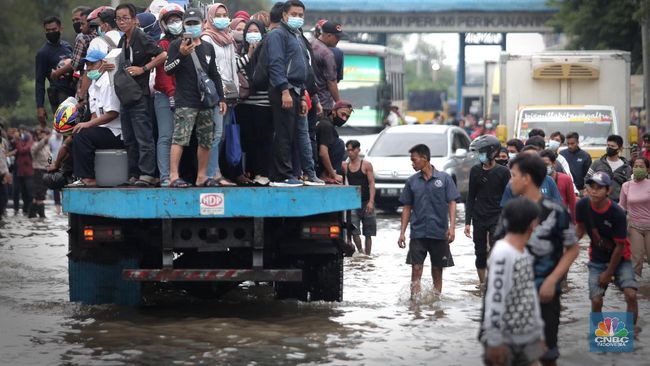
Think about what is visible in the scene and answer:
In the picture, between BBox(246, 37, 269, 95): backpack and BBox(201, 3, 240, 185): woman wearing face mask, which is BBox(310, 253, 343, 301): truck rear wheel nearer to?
BBox(201, 3, 240, 185): woman wearing face mask

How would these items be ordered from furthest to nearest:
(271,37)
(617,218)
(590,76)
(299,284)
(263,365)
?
(590,76) < (299,284) < (271,37) < (617,218) < (263,365)

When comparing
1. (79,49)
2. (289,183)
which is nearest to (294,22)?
(289,183)

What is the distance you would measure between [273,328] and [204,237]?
98cm

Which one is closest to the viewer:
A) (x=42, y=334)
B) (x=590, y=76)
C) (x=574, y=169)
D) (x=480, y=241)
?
(x=42, y=334)

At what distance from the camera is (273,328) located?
1169cm

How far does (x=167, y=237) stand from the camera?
11688 millimetres

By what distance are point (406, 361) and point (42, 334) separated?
3170mm

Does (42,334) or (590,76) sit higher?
(590,76)

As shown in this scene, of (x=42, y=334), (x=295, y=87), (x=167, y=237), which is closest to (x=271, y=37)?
(x=295, y=87)

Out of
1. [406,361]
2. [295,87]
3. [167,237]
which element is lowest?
[406,361]

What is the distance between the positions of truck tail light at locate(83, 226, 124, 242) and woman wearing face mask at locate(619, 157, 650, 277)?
591 centimetres

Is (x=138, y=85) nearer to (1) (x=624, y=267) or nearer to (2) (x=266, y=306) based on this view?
(2) (x=266, y=306)

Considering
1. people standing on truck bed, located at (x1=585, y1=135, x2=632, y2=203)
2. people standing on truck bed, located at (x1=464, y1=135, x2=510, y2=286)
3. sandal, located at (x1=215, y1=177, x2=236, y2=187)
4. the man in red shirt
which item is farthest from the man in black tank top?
sandal, located at (x1=215, y1=177, x2=236, y2=187)

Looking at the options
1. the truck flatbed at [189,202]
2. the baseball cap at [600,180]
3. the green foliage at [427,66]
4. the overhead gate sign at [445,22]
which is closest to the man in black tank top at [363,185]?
the truck flatbed at [189,202]
